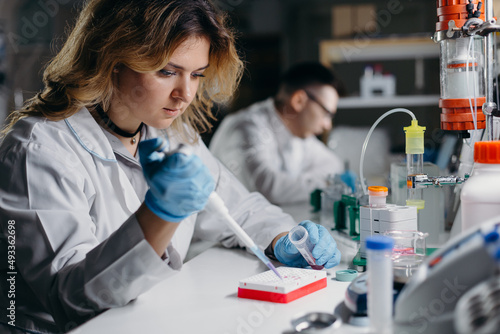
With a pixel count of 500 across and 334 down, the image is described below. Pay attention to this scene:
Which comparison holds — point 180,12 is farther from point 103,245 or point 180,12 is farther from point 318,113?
point 318,113

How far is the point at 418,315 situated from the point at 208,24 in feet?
3.58

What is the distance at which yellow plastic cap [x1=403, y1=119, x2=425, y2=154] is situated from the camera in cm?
138

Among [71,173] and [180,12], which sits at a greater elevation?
[180,12]

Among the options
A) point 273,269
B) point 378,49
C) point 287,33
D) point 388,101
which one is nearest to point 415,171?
point 273,269

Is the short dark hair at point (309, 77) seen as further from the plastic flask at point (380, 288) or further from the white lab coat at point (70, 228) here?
the plastic flask at point (380, 288)

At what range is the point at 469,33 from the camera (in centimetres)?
125

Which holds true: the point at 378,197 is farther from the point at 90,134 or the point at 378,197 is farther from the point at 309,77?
the point at 309,77

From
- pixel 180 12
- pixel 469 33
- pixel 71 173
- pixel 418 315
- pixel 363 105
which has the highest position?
pixel 180 12

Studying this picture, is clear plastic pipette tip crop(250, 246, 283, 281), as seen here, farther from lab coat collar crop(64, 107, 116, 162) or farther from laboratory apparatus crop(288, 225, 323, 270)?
lab coat collar crop(64, 107, 116, 162)

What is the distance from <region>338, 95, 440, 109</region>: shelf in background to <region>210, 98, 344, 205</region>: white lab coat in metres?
0.76

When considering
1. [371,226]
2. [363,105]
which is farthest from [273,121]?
[371,226]

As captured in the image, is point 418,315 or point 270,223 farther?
point 270,223

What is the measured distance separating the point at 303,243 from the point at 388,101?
3.56m

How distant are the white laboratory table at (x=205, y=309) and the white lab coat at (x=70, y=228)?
0.06m
